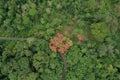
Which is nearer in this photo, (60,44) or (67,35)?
(60,44)

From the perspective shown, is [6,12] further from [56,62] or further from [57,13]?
[56,62]

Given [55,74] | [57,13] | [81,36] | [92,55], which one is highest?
[57,13]

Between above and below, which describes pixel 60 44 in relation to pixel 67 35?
below

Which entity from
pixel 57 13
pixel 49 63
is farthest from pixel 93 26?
pixel 49 63
